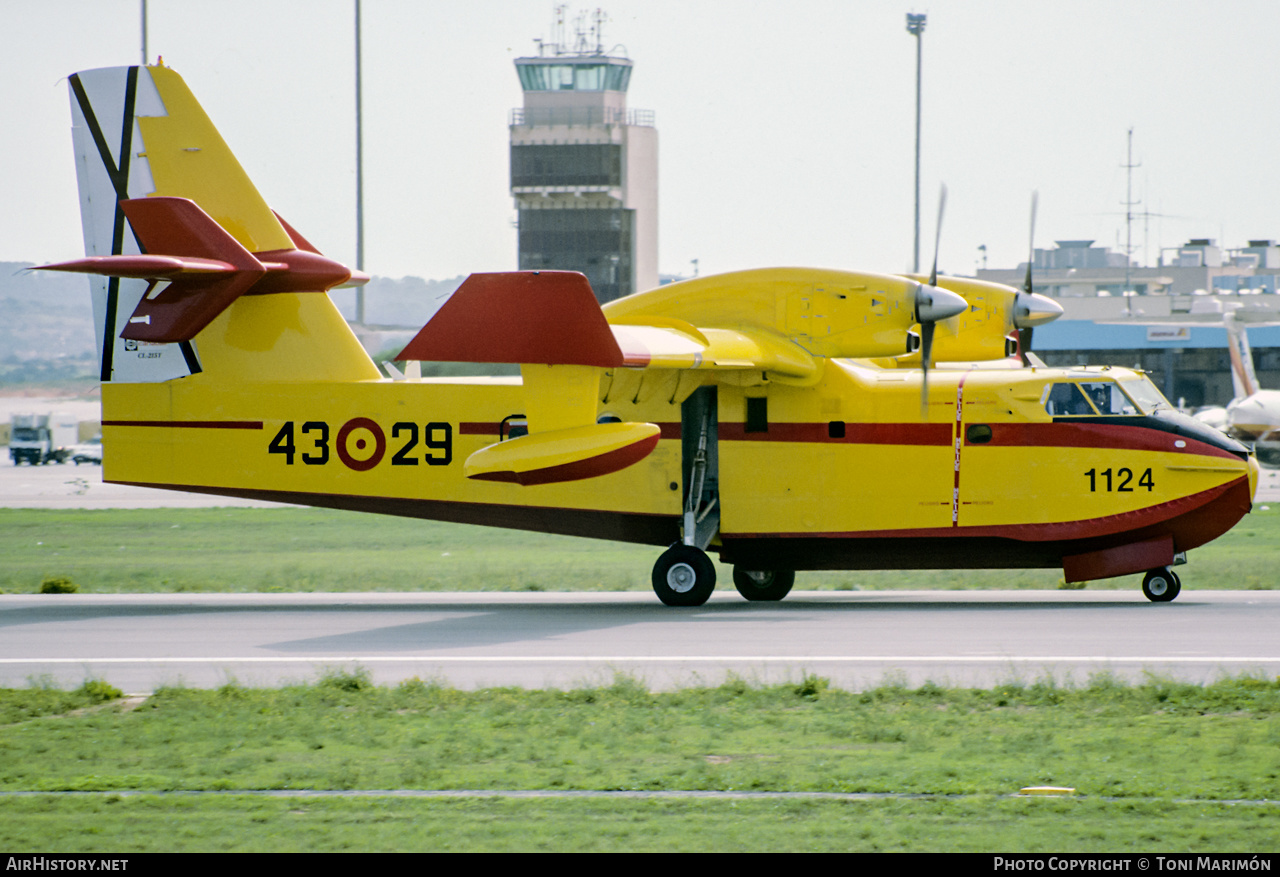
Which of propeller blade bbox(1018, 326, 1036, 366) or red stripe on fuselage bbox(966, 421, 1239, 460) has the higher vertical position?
propeller blade bbox(1018, 326, 1036, 366)

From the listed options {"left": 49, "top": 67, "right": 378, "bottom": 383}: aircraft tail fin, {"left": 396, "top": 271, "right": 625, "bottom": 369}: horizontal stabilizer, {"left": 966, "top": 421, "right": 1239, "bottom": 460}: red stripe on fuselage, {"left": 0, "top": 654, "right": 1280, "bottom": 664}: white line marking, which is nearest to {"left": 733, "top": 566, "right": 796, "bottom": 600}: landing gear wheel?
{"left": 966, "top": 421, "right": 1239, "bottom": 460}: red stripe on fuselage

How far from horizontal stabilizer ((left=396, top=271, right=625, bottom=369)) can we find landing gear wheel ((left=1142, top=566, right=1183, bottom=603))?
778cm

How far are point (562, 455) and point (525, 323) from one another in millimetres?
1585

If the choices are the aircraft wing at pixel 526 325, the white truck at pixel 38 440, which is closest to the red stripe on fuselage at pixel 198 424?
the aircraft wing at pixel 526 325

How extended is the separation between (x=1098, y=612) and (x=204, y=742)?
36.2ft

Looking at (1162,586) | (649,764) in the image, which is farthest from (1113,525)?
(649,764)

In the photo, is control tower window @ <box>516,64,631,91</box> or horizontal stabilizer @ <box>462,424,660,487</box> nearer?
horizontal stabilizer @ <box>462,424,660,487</box>

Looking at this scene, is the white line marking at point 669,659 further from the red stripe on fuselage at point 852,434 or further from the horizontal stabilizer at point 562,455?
the red stripe on fuselage at point 852,434

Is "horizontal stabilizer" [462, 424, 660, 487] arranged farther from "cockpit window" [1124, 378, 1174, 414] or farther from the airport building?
the airport building

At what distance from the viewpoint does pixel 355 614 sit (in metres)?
17.4

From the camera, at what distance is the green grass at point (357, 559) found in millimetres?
22453

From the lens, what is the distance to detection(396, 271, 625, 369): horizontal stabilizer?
15.1 metres

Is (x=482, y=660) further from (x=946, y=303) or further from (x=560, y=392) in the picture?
(x=946, y=303)

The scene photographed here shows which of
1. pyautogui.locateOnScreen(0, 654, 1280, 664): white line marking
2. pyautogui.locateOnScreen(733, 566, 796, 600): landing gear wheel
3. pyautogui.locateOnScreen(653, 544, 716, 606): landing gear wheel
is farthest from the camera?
pyautogui.locateOnScreen(733, 566, 796, 600): landing gear wheel
